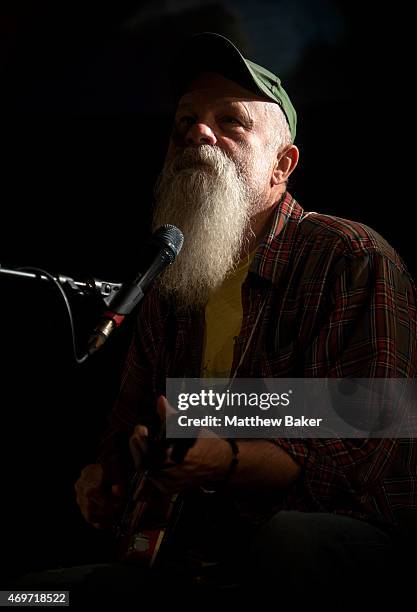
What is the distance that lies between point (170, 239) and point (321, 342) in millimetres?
419

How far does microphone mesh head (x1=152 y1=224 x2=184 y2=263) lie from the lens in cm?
130

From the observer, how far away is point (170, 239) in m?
1.32

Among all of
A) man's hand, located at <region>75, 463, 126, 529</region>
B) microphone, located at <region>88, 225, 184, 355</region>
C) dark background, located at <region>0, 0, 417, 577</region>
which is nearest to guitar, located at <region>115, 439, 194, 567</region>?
man's hand, located at <region>75, 463, 126, 529</region>

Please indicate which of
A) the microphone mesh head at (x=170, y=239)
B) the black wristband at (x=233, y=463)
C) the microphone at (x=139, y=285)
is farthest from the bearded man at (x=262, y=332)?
the microphone mesh head at (x=170, y=239)

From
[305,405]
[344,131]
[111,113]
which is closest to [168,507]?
[305,405]

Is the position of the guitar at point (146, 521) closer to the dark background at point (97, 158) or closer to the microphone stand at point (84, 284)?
the microphone stand at point (84, 284)

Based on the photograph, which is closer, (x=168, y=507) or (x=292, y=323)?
(x=168, y=507)

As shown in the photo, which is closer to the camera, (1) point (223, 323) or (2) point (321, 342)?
(2) point (321, 342)

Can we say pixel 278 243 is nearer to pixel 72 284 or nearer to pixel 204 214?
pixel 204 214

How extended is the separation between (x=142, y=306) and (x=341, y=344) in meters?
0.88

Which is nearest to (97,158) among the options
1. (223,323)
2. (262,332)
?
(223,323)

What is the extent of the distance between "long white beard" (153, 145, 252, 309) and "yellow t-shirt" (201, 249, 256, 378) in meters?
0.03

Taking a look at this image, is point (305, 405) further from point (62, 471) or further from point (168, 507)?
point (62, 471)

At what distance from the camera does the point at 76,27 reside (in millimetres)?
2508
